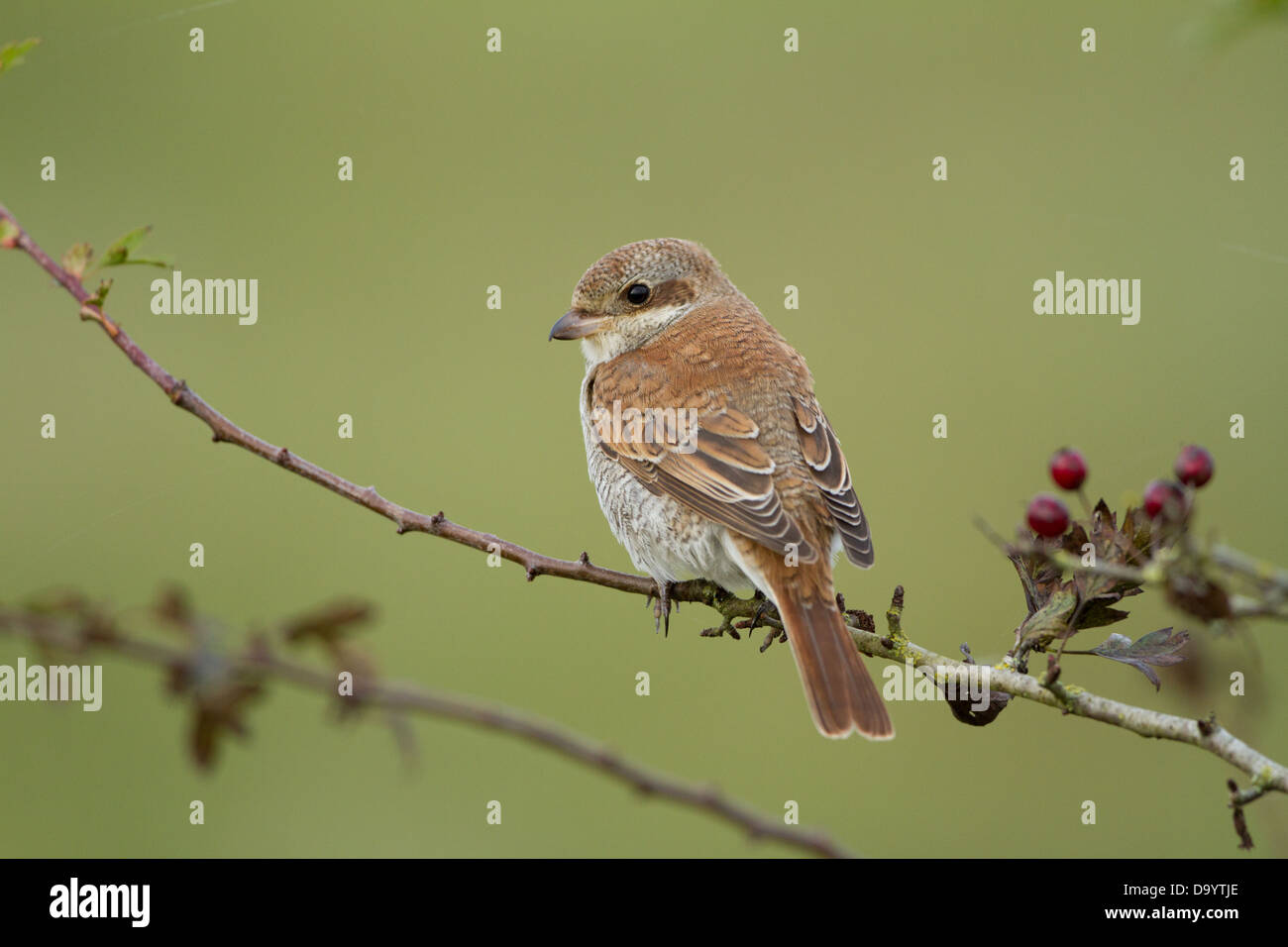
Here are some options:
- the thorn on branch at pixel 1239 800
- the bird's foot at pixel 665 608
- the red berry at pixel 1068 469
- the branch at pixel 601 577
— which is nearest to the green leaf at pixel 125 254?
the branch at pixel 601 577

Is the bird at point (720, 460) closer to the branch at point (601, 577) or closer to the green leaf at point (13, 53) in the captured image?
the branch at point (601, 577)

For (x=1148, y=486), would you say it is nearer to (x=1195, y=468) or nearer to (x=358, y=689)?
(x=1195, y=468)

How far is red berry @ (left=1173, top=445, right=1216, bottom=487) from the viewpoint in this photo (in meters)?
1.63

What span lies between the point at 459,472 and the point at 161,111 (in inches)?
184

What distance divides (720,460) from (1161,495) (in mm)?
2298

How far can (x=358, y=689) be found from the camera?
1.05 m

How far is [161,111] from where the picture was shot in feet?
35.1

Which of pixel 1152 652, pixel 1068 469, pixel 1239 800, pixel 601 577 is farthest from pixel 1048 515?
pixel 601 577

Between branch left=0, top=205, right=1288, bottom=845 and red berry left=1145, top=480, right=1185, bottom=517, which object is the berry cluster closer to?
red berry left=1145, top=480, right=1185, bottom=517

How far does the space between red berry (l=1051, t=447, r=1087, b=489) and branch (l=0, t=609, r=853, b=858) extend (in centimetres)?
96

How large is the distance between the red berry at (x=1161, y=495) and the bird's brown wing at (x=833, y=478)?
200 cm

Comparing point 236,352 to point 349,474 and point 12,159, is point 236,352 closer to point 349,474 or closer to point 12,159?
point 349,474

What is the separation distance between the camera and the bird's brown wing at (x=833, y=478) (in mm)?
3729

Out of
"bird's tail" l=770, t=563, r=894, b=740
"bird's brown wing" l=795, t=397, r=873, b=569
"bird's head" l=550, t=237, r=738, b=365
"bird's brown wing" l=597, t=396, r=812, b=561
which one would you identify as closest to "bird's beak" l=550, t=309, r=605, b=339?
"bird's head" l=550, t=237, r=738, b=365
